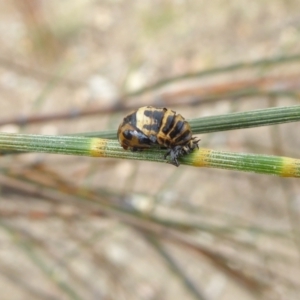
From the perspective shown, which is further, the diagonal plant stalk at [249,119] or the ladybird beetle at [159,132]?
the ladybird beetle at [159,132]

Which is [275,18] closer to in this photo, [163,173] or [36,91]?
[163,173]

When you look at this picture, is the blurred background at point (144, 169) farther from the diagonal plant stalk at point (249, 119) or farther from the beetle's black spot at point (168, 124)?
the diagonal plant stalk at point (249, 119)

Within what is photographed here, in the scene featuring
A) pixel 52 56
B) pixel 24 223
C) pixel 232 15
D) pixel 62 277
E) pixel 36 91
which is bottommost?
pixel 62 277

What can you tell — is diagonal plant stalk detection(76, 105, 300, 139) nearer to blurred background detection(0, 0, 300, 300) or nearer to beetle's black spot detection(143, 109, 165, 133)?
beetle's black spot detection(143, 109, 165, 133)

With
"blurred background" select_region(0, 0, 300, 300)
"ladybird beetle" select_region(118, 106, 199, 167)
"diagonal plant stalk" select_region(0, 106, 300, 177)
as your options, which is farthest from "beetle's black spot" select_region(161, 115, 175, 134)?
"blurred background" select_region(0, 0, 300, 300)

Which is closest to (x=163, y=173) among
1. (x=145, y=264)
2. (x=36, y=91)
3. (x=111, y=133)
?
(x=145, y=264)

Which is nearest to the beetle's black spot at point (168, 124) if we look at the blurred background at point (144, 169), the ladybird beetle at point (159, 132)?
the ladybird beetle at point (159, 132)
